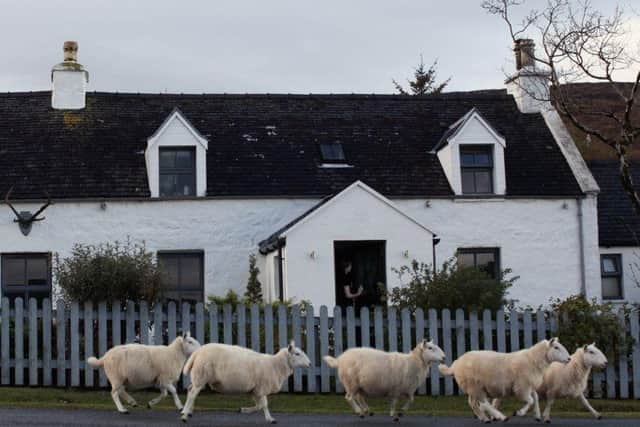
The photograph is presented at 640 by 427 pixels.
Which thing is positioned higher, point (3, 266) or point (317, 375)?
point (3, 266)

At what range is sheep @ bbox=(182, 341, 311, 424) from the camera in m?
13.0

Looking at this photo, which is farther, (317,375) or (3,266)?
(3,266)

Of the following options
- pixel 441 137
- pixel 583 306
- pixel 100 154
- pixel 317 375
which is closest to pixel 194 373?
pixel 317 375

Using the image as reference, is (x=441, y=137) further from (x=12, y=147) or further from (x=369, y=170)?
(x=12, y=147)

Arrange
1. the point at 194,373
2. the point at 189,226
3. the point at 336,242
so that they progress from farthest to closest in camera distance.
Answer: the point at 189,226
the point at 336,242
the point at 194,373

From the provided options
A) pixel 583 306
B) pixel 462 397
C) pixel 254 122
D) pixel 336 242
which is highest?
pixel 254 122

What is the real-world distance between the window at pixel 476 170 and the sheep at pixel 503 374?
13.3 meters

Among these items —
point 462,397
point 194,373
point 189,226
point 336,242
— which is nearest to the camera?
point 194,373

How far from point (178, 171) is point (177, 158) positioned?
1.20 ft

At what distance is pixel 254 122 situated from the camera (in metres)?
27.8

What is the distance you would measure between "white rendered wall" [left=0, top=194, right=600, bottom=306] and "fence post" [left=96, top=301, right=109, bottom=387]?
6.00m

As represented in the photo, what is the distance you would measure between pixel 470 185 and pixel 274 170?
18.1ft

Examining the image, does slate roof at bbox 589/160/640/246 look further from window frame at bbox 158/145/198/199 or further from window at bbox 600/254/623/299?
window frame at bbox 158/145/198/199

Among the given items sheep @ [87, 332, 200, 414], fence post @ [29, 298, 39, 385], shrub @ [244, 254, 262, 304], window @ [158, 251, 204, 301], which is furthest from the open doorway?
sheep @ [87, 332, 200, 414]
